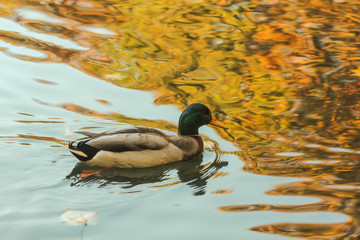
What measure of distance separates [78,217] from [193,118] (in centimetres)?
224

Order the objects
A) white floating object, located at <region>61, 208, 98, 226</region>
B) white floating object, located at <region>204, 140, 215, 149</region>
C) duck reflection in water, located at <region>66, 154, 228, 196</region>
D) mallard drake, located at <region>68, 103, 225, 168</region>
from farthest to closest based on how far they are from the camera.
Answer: white floating object, located at <region>204, 140, 215, 149</region> < mallard drake, located at <region>68, 103, 225, 168</region> < duck reflection in water, located at <region>66, 154, 228, 196</region> < white floating object, located at <region>61, 208, 98, 226</region>

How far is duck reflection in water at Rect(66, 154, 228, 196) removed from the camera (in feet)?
19.3

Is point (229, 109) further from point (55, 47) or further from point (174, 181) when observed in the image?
point (55, 47)

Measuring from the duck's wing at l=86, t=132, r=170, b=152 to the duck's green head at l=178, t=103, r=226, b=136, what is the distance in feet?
1.83

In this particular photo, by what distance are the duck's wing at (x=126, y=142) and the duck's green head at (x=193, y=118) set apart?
557 mm

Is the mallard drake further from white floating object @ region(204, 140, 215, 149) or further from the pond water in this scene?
white floating object @ region(204, 140, 215, 149)

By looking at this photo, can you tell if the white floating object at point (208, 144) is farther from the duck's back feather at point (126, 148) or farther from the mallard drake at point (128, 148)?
the duck's back feather at point (126, 148)

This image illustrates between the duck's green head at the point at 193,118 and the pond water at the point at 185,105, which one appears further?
the duck's green head at the point at 193,118

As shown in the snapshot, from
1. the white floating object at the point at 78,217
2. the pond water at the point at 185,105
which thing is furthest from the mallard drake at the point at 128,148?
the white floating object at the point at 78,217

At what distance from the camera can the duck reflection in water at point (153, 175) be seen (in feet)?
19.3

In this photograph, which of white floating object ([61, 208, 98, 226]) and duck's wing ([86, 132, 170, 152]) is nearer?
white floating object ([61, 208, 98, 226])

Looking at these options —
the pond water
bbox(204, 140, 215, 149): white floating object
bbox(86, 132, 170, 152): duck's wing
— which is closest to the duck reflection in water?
the pond water

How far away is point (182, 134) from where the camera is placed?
6.91 m

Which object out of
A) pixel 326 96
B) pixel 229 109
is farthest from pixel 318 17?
pixel 229 109
